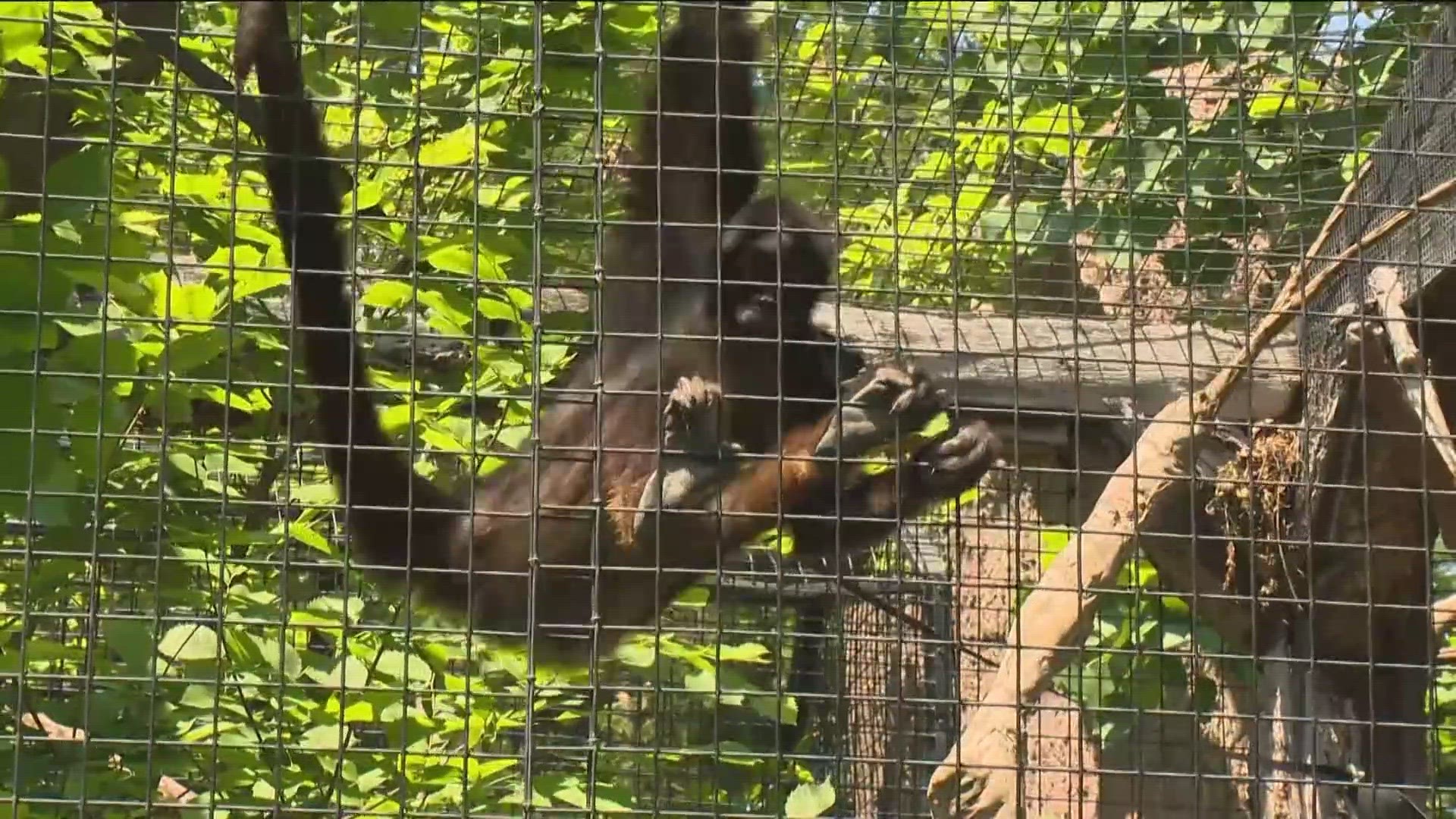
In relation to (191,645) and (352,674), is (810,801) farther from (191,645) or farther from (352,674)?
(191,645)

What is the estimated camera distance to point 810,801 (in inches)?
137

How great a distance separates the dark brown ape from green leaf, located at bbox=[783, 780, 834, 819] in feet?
1.78

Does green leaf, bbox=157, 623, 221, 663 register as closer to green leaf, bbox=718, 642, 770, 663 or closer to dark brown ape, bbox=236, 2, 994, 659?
dark brown ape, bbox=236, 2, 994, 659

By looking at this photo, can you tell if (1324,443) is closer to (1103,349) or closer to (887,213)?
(1103,349)

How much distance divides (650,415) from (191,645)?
155 cm

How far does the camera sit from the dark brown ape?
2928 millimetres

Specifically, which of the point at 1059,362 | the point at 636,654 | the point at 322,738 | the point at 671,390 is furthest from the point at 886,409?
the point at 322,738

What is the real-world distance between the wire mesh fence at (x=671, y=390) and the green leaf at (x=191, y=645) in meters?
0.01

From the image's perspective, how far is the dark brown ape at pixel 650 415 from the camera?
2928 mm

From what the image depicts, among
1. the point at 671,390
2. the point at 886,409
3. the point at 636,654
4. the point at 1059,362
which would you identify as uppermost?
the point at 1059,362

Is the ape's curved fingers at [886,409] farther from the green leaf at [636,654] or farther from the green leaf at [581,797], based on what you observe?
the green leaf at [581,797]

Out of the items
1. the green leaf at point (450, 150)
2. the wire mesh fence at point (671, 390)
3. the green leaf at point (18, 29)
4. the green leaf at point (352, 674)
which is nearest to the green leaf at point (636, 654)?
the wire mesh fence at point (671, 390)

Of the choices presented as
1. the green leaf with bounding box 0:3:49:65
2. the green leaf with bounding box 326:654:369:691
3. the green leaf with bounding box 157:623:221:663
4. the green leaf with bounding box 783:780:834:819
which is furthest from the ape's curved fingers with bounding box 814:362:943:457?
the green leaf with bounding box 0:3:49:65

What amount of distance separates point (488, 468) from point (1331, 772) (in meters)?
2.45
